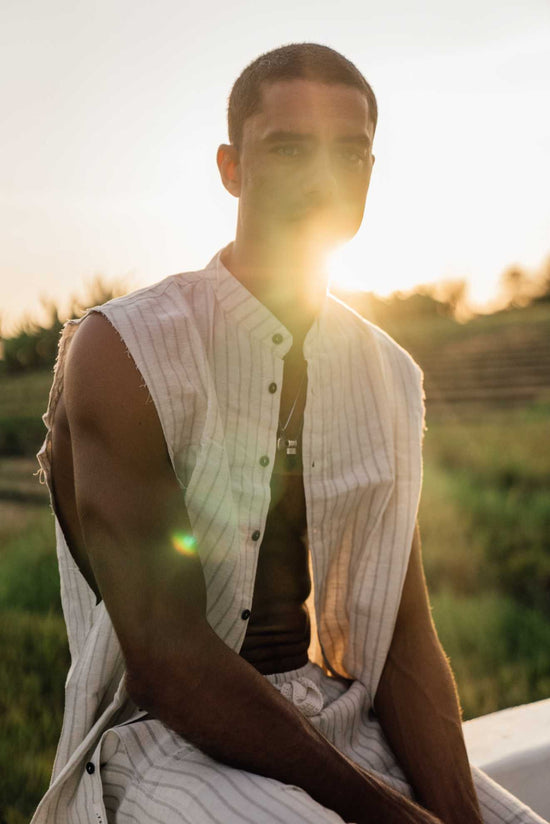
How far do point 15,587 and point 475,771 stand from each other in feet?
9.05

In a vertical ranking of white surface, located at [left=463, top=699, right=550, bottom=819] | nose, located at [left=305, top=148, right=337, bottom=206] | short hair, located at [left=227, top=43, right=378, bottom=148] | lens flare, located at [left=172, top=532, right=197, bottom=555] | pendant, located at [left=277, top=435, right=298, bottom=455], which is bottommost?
white surface, located at [left=463, top=699, right=550, bottom=819]

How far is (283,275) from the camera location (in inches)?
66.9

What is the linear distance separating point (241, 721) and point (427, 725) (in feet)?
1.84

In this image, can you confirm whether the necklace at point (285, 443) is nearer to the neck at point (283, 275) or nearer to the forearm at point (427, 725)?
the neck at point (283, 275)

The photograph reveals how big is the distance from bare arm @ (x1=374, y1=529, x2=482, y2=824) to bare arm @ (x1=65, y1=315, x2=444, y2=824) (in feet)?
1.12

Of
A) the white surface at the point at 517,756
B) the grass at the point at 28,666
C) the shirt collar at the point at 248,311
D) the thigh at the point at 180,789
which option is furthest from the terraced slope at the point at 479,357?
the thigh at the point at 180,789

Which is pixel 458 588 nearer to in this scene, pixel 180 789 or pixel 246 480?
pixel 246 480

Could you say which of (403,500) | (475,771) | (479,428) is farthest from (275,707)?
(479,428)

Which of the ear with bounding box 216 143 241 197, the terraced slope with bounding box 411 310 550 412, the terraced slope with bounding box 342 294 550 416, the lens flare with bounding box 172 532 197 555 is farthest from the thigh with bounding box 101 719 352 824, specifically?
the terraced slope with bounding box 411 310 550 412

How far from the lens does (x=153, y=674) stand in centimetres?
133

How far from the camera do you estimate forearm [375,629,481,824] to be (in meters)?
1.68

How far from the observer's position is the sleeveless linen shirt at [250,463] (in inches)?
58.1

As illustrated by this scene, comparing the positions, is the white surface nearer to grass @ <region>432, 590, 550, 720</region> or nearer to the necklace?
the necklace

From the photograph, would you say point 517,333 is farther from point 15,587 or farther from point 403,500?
point 403,500
